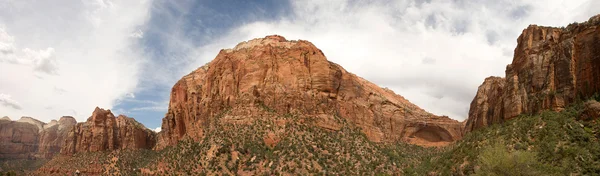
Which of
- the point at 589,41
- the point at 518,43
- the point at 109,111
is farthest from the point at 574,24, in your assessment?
the point at 109,111

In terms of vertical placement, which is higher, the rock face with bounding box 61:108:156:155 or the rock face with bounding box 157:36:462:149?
the rock face with bounding box 157:36:462:149

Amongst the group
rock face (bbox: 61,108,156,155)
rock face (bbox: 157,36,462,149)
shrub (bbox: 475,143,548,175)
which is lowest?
shrub (bbox: 475,143,548,175)

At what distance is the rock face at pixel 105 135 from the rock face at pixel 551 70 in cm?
8456

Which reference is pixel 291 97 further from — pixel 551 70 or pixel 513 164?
Answer: pixel 513 164

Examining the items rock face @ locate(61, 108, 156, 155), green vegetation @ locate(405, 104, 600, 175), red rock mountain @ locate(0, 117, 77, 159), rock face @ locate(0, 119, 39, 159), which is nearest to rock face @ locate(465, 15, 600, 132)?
green vegetation @ locate(405, 104, 600, 175)

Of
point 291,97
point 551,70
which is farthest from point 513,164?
point 291,97

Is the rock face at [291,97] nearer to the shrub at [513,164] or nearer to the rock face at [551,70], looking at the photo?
the rock face at [551,70]

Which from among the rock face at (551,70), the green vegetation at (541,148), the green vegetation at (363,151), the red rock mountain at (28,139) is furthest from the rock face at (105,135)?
the rock face at (551,70)

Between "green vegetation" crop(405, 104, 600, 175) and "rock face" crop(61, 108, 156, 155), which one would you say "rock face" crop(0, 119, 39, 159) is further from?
"green vegetation" crop(405, 104, 600, 175)

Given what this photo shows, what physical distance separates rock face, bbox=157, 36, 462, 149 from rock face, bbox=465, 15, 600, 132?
27112 mm

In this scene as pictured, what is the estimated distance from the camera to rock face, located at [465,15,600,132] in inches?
1575

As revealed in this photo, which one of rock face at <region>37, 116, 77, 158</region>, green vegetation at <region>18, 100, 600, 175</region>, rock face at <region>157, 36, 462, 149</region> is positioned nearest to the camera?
green vegetation at <region>18, 100, 600, 175</region>

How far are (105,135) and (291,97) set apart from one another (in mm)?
58679

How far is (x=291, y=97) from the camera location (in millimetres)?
68750
